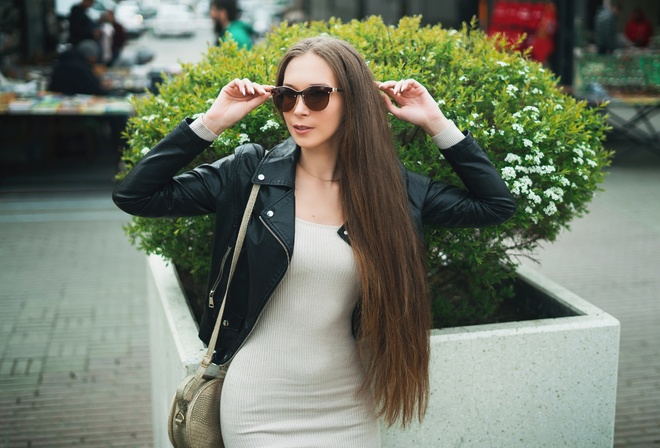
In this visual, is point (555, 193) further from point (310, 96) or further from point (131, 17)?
point (131, 17)

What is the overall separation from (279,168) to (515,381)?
1290 mm

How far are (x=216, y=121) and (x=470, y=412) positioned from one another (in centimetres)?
146

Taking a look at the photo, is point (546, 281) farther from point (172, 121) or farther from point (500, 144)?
point (172, 121)

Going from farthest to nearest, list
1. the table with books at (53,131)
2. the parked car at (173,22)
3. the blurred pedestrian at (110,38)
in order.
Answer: the parked car at (173,22)
the blurred pedestrian at (110,38)
the table with books at (53,131)

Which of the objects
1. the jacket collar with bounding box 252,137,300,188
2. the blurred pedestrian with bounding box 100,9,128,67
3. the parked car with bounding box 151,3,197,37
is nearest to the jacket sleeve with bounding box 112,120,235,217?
the jacket collar with bounding box 252,137,300,188

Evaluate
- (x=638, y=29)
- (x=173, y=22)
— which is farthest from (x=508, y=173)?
(x=173, y=22)

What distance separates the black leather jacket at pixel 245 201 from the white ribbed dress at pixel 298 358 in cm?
5

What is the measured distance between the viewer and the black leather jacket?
2.45m

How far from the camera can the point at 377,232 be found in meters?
2.48

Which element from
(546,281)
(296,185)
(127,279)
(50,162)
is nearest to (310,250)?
(296,185)

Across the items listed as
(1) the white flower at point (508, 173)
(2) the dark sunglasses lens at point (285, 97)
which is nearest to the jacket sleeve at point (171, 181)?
(2) the dark sunglasses lens at point (285, 97)

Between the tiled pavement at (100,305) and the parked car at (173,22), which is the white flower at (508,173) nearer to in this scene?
the tiled pavement at (100,305)

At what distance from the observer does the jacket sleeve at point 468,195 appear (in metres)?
2.69

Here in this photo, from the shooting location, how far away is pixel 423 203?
8.80 feet
